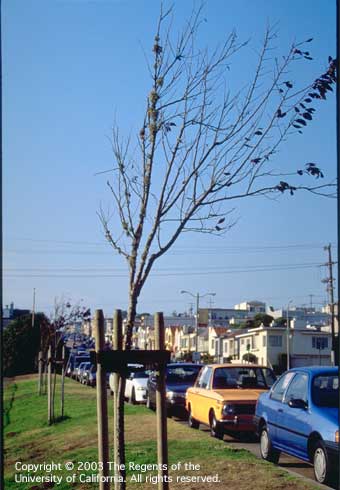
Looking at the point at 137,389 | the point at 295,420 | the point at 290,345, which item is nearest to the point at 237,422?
the point at 295,420

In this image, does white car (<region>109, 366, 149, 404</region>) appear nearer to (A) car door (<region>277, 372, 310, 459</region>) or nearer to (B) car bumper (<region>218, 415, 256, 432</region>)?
(B) car bumper (<region>218, 415, 256, 432</region>)

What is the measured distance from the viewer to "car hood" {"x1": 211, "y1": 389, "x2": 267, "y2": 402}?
13062mm

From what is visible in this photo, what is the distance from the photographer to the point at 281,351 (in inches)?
1962

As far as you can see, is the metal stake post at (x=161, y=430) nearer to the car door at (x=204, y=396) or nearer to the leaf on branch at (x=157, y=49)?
the leaf on branch at (x=157, y=49)

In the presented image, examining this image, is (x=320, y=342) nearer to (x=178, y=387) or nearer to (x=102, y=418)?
(x=178, y=387)

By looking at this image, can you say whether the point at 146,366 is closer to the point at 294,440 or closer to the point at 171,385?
the point at 294,440

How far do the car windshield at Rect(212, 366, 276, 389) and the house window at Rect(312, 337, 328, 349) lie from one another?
28.8 metres

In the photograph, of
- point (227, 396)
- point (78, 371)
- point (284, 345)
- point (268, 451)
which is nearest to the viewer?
point (268, 451)

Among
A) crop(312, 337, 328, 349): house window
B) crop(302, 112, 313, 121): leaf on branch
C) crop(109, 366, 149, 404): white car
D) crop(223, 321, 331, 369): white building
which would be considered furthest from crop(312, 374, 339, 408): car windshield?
crop(312, 337, 328, 349): house window

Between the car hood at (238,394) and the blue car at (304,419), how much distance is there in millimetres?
1939

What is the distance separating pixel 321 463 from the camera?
857 centimetres

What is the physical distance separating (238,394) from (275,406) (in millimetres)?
3102

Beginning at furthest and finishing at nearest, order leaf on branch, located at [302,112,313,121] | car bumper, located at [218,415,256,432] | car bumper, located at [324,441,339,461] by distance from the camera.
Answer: car bumper, located at [218,415,256,432] → car bumper, located at [324,441,339,461] → leaf on branch, located at [302,112,313,121]

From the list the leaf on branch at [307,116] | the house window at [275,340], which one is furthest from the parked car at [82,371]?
the leaf on branch at [307,116]
